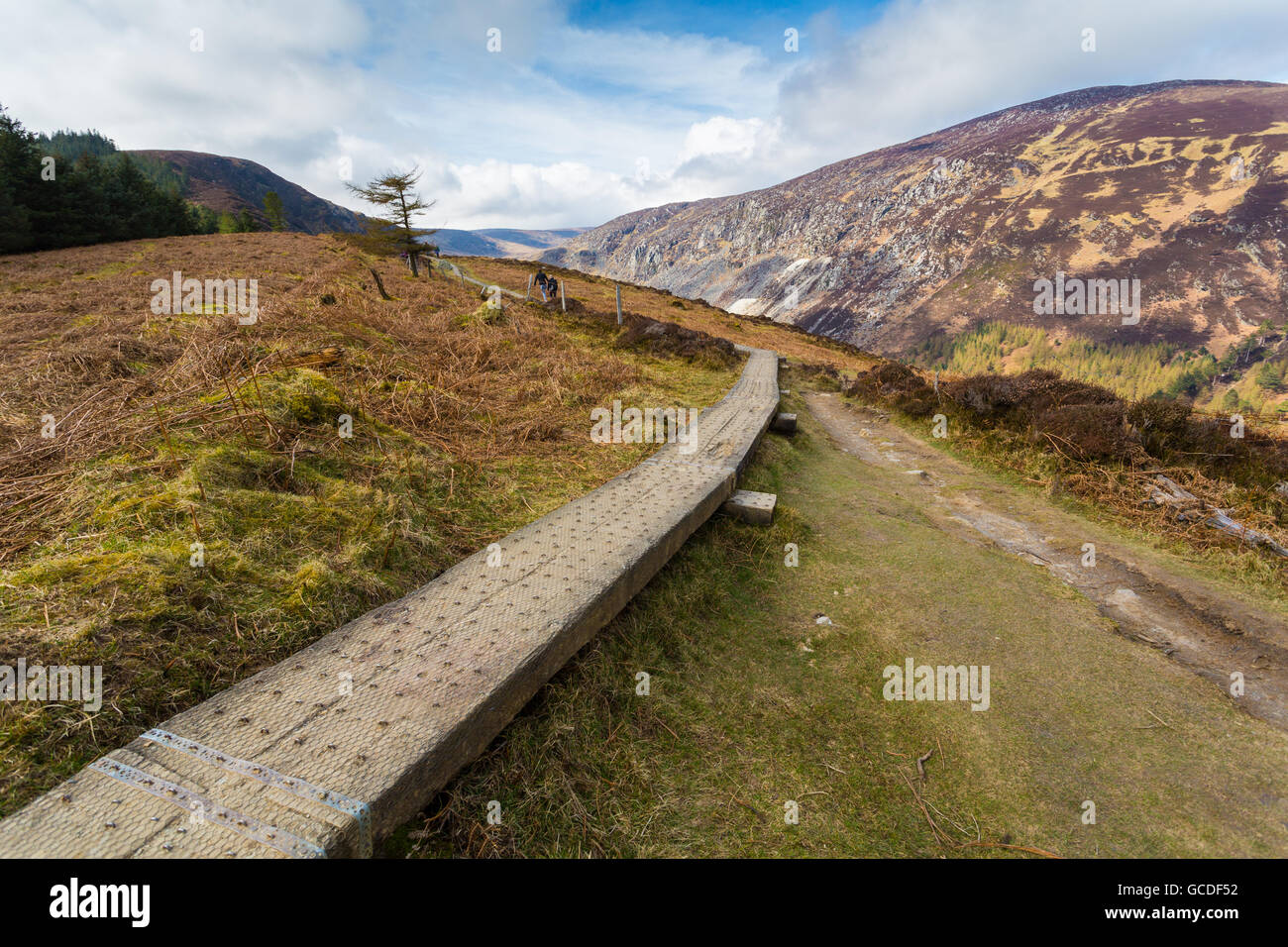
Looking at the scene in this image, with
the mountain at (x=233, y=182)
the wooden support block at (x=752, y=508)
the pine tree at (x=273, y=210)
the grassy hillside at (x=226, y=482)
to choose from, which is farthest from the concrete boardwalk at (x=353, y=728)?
the mountain at (x=233, y=182)

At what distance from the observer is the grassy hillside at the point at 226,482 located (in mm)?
2361

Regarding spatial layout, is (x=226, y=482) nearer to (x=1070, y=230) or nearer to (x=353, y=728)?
(x=353, y=728)

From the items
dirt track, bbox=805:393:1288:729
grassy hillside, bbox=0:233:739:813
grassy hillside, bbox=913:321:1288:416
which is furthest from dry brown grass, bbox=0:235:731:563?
grassy hillside, bbox=913:321:1288:416

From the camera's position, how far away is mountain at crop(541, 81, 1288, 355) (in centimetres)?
10944

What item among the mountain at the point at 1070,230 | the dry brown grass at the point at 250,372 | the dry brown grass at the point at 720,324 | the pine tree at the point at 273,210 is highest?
the mountain at the point at 1070,230

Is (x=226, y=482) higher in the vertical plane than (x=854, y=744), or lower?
higher

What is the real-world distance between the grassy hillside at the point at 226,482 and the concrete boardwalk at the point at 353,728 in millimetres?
240

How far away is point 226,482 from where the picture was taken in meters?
3.71

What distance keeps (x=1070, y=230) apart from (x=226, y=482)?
178582 millimetres

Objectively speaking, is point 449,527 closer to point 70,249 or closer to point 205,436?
point 205,436

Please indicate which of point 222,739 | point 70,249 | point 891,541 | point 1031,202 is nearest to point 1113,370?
point 1031,202

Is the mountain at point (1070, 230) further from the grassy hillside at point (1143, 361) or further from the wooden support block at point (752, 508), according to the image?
the wooden support block at point (752, 508)

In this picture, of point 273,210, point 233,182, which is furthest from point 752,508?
point 233,182

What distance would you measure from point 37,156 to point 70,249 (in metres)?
9.16
